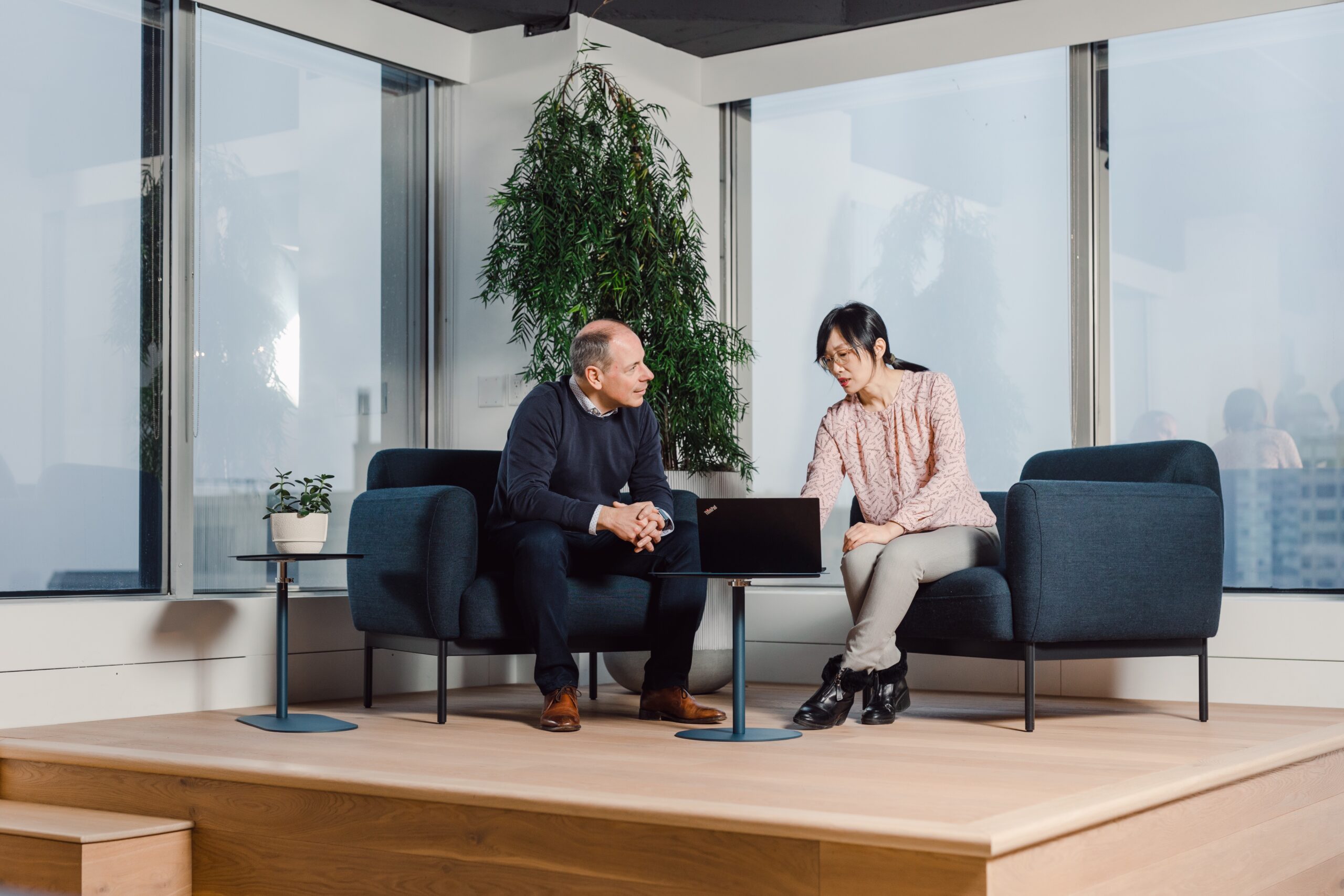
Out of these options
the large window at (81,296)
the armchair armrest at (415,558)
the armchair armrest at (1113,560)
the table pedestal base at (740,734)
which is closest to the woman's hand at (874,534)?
the armchair armrest at (1113,560)

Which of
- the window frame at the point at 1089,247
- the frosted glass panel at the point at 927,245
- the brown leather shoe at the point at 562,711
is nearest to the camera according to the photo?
the brown leather shoe at the point at 562,711

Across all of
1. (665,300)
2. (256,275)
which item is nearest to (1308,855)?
(665,300)

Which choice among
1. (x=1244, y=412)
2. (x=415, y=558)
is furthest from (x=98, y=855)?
(x=1244, y=412)

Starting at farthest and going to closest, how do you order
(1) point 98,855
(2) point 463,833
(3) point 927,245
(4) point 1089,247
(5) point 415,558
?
(3) point 927,245 < (4) point 1089,247 < (5) point 415,558 < (1) point 98,855 < (2) point 463,833

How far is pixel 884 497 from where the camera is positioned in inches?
140

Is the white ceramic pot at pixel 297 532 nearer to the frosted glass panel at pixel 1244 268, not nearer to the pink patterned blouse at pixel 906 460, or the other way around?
the pink patterned blouse at pixel 906 460

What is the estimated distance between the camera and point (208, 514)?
415 centimetres

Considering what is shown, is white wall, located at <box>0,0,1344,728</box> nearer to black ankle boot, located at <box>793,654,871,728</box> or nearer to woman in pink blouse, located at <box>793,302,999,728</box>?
woman in pink blouse, located at <box>793,302,999,728</box>

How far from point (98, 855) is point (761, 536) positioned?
1.41 m

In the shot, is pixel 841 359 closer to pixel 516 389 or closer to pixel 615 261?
pixel 615 261

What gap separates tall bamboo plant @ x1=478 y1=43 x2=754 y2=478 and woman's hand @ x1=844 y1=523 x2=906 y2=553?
1.06 m

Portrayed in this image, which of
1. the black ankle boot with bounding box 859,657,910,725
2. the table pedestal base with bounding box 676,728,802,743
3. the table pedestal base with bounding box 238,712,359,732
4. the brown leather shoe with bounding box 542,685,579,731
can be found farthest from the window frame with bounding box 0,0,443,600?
the black ankle boot with bounding box 859,657,910,725

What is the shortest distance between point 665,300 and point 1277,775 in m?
2.42

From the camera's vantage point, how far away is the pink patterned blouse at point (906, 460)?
3.43m
